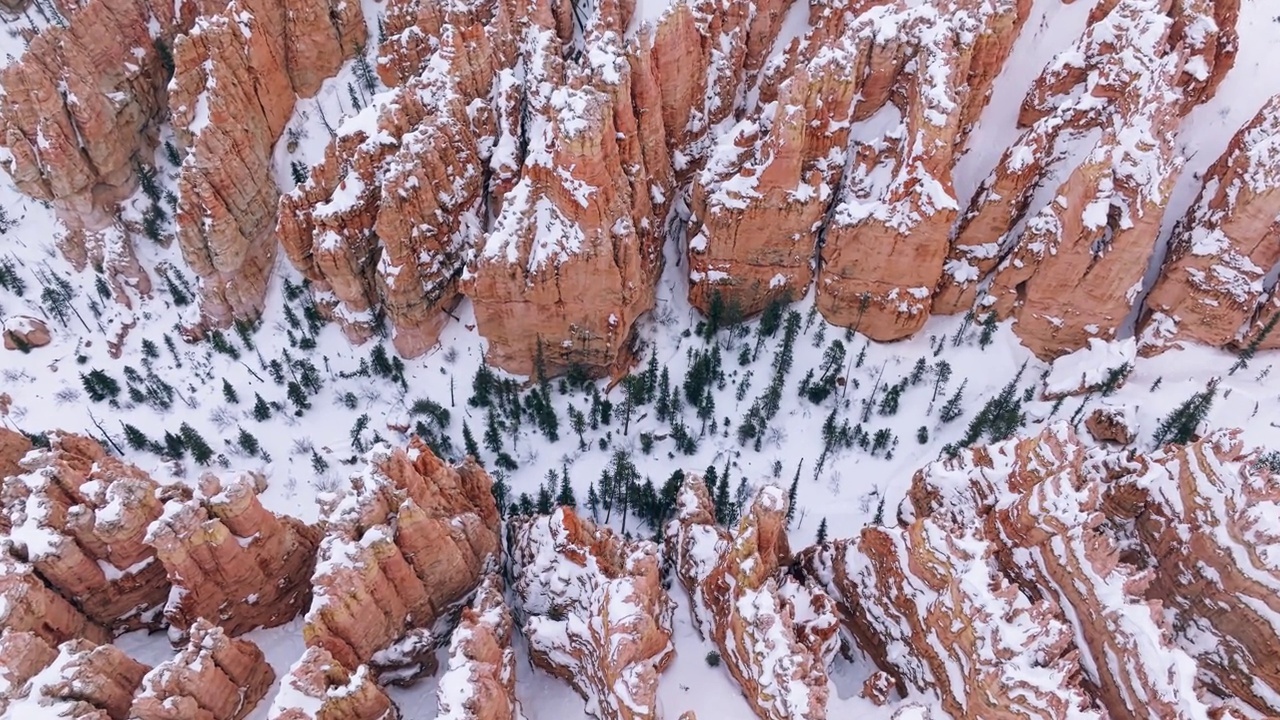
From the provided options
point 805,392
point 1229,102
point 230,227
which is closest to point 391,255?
point 230,227

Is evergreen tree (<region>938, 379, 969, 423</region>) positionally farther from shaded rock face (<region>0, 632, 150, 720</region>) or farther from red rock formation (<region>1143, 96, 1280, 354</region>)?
shaded rock face (<region>0, 632, 150, 720</region>)

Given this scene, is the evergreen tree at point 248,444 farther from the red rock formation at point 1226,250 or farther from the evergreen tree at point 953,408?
the red rock formation at point 1226,250

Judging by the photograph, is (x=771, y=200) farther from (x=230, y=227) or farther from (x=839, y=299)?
(x=230, y=227)

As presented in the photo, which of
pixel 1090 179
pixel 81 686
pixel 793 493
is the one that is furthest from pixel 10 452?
pixel 1090 179

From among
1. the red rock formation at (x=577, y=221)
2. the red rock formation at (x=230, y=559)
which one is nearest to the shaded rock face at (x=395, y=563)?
the red rock formation at (x=230, y=559)

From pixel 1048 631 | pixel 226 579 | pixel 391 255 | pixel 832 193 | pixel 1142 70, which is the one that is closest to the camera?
pixel 1048 631

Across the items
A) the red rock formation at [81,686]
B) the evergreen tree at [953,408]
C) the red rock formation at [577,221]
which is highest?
the red rock formation at [577,221]
